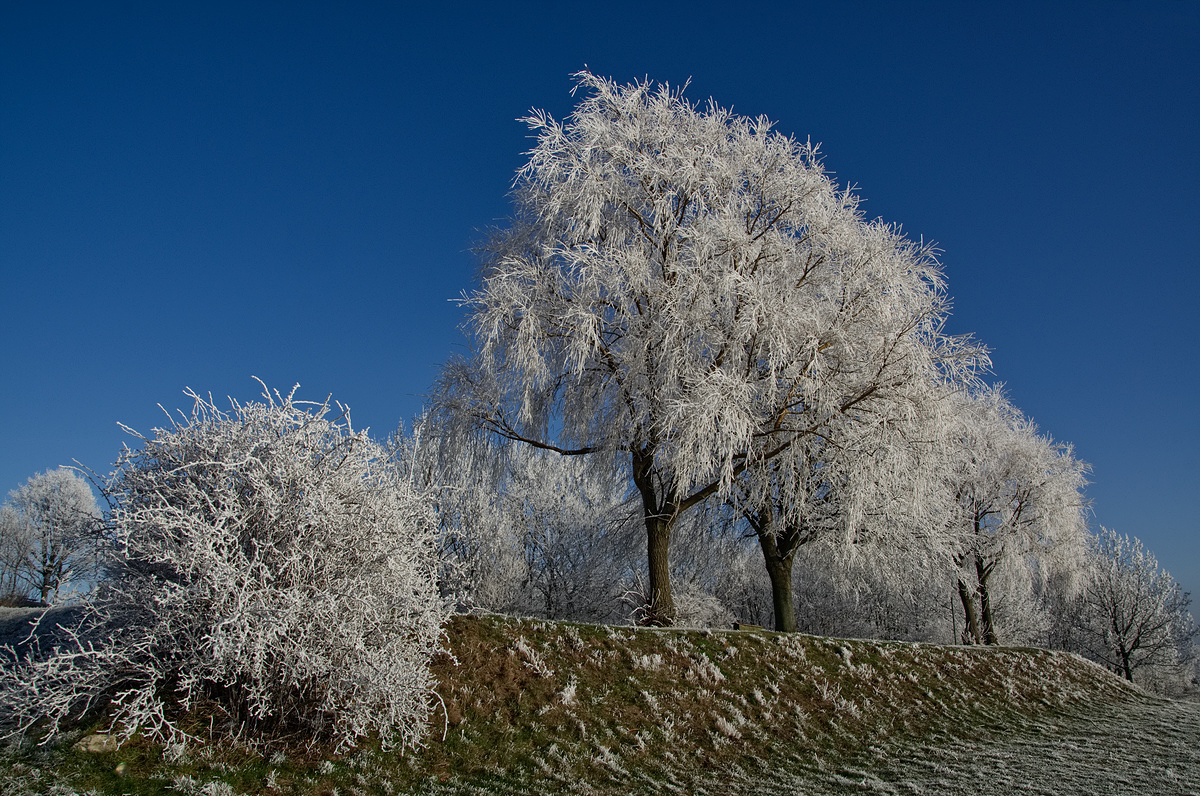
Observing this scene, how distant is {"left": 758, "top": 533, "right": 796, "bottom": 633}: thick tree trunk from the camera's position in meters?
16.4

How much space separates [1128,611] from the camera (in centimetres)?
3173

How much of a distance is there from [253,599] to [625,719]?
500 cm

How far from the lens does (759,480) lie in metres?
13.0

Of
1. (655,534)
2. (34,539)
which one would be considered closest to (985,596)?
(655,534)

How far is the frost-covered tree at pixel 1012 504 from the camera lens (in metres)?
23.3

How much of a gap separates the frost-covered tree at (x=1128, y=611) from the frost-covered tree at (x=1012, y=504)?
866 centimetres

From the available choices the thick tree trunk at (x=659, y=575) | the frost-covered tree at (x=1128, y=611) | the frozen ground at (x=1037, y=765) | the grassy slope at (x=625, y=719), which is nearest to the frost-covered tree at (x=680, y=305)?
the thick tree trunk at (x=659, y=575)

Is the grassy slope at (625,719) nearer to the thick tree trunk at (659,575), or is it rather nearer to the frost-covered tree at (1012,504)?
the thick tree trunk at (659,575)

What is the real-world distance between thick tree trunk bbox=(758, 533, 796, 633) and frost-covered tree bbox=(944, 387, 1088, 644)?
30.5 ft

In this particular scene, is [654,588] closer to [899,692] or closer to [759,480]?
[759,480]

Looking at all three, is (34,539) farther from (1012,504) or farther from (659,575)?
(1012,504)

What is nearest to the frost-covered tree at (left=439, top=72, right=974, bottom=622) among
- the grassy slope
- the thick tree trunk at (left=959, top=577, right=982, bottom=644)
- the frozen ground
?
the grassy slope

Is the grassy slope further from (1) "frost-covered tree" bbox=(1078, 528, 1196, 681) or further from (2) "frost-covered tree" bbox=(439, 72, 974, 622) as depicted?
(1) "frost-covered tree" bbox=(1078, 528, 1196, 681)

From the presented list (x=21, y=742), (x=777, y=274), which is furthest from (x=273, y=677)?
(x=777, y=274)
